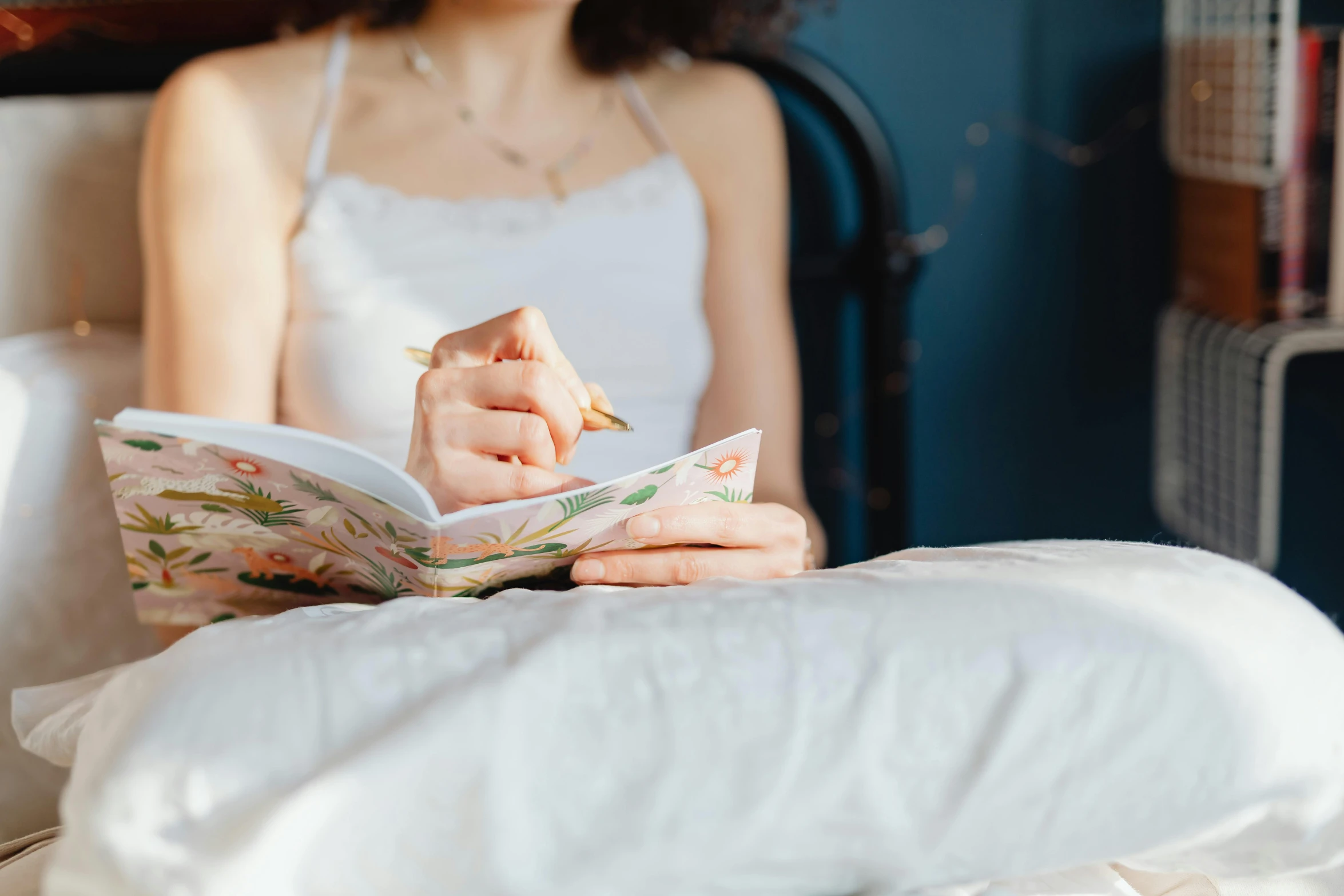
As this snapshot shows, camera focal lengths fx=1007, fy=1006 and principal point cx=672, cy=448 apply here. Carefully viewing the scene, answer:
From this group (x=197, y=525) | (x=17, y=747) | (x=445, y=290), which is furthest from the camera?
(x=445, y=290)

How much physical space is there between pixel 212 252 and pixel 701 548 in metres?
0.52

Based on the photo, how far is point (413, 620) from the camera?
16.7 inches

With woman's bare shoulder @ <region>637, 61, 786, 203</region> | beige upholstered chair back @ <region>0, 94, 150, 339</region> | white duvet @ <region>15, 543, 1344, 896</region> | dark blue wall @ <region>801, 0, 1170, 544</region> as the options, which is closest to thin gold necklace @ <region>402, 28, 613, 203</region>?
woman's bare shoulder @ <region>637, 61, 786, 203</region>

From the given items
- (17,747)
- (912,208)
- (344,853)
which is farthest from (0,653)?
(912,208)

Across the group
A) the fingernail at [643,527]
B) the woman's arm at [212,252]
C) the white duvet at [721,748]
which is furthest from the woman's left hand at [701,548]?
the woman's arm at [212,252]

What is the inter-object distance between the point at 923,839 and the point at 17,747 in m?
0.71

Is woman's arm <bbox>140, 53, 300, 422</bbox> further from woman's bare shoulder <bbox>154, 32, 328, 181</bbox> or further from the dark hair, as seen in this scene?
the dark hair

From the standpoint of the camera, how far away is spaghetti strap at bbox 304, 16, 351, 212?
91 centimetres

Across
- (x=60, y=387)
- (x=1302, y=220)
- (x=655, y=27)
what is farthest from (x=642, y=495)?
(x=1302, y=220)

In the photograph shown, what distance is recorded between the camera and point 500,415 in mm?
583

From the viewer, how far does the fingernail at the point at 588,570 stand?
21.7 inches

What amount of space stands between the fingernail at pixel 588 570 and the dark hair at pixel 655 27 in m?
0.68

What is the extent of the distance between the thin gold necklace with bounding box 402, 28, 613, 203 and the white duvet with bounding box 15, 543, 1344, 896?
643 millimetres

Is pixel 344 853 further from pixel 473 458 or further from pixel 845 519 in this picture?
pixel 845 519
